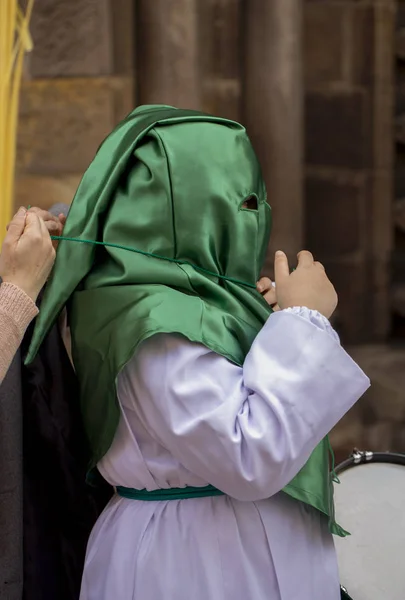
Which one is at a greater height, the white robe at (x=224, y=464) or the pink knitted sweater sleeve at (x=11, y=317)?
the pink knitted sweater sleeve at (x=11, y=317)

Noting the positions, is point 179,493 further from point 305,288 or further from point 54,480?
point 305,288

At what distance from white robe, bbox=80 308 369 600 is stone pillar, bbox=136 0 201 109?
2.05 m

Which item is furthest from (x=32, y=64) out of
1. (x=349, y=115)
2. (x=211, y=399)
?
(x=211, y=399)

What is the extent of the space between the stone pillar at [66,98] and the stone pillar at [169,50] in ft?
0.36

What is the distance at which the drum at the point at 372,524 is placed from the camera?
1953 millimetres

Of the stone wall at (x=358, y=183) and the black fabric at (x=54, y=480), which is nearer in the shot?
the black fabric at (x=54, y=480)

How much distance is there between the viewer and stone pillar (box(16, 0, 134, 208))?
3375 mm

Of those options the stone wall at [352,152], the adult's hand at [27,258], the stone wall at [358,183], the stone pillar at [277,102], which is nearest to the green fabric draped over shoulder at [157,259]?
the adult's hand at [27,258]

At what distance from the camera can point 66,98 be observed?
341 cm

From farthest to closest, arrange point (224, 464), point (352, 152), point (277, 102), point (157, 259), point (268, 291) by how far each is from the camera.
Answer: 1. point (352, 152)
2. point (277, 102)
3. point (268, 291)
4. point (157, 259)
5. point (224, 464)

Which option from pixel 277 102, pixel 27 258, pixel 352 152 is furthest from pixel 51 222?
pixel 352 152

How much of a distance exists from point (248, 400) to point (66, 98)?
222cm

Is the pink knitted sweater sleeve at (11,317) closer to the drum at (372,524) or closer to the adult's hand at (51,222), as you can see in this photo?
the adult's hand at (51,222)

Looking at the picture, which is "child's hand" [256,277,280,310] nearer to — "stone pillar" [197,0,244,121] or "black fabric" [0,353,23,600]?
"black fabric" [0,353,23,600]
